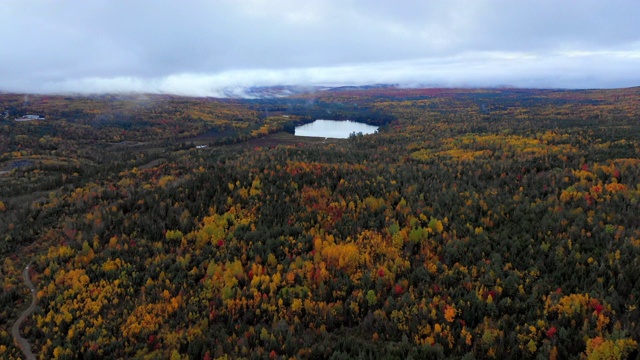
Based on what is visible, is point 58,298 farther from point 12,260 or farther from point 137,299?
point 12,260

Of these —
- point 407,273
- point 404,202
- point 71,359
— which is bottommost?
point 71,359

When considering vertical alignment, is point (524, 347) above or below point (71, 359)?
above

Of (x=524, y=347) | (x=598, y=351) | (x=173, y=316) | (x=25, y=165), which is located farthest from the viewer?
(x=25, y=165)

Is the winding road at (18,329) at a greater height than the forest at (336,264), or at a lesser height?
lesser

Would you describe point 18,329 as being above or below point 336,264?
below

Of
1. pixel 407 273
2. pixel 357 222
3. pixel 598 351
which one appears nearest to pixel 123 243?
pixel 357 222

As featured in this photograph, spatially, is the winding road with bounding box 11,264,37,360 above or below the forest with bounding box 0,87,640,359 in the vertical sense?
below

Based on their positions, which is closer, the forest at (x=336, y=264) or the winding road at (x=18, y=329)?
the forest at (x=336, y=264)

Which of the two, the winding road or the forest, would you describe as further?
the winding road

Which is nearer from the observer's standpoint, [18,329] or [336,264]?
[18,329]

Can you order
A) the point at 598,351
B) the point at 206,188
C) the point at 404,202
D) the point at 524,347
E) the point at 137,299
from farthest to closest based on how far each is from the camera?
the point at 206,188 < the point at 404,202 < the point at 137,299 < the point at 524,347 < the point at 598,351

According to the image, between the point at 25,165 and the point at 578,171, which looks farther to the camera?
the point at 25,165
